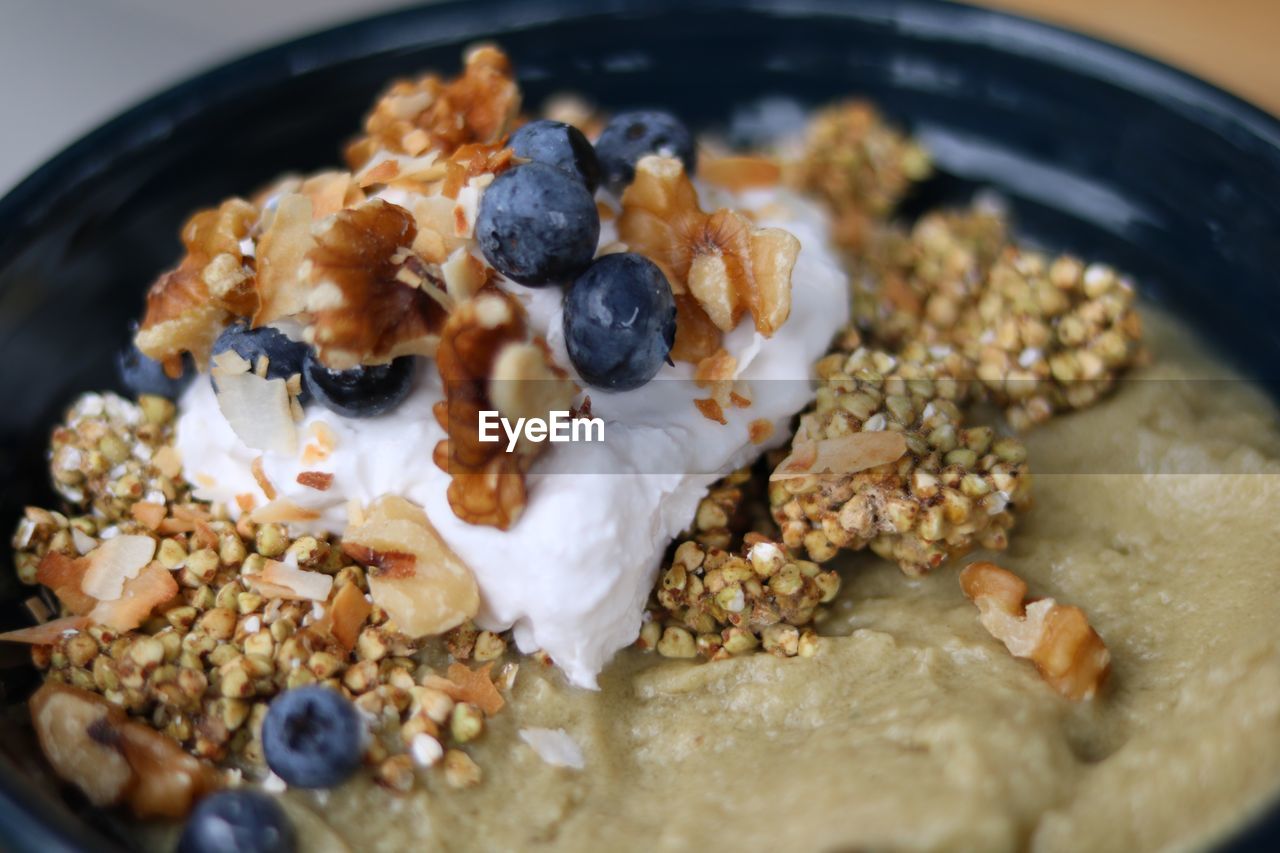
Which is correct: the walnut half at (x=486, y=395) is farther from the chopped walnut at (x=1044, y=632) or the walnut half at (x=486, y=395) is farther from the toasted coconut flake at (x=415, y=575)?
the chopped walnut at (x=1044, y=632)

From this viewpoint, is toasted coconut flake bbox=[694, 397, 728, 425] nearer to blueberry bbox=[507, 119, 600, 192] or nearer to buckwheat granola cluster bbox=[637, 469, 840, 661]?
buckwheat granola cluster bbox=[637, 469, 840, 661]

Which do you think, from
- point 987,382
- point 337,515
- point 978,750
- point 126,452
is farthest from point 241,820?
point 987,382

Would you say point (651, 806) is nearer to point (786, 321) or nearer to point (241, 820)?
point (241, 820)

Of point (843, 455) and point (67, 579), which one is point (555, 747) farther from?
point (67, 579)

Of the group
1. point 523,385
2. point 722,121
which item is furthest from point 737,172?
point 523,385

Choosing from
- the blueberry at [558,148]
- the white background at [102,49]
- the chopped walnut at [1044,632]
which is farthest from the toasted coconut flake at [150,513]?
the white background at [102,49]

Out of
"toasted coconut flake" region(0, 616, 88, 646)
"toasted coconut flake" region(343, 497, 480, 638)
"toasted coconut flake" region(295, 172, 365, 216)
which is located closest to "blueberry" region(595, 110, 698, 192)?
"toasted coconut flake" region(295, 172, 365, 216)
